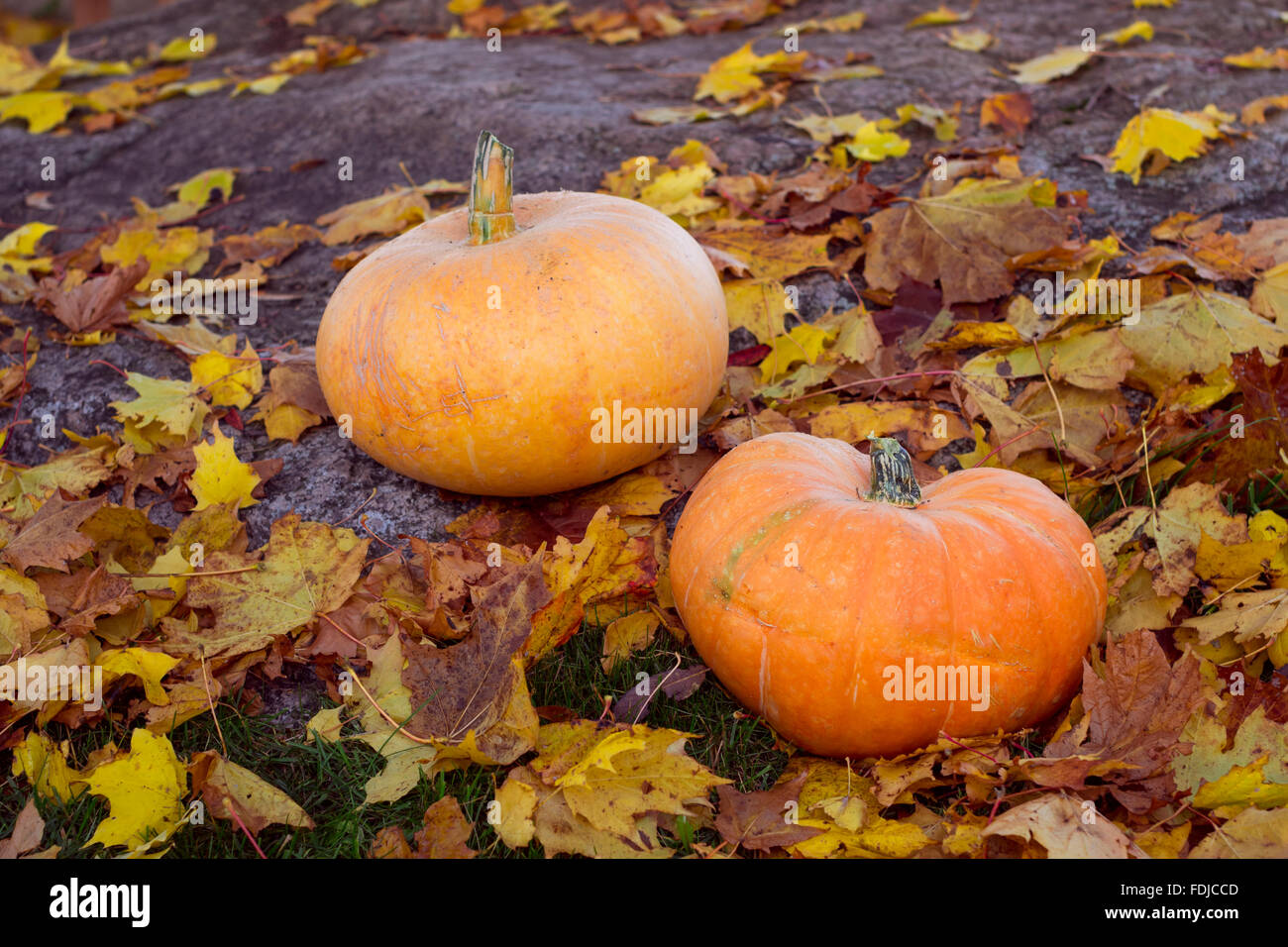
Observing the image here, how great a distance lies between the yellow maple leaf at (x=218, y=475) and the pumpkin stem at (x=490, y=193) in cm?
81

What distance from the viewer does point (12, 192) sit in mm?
4562

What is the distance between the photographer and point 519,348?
7.41 ft

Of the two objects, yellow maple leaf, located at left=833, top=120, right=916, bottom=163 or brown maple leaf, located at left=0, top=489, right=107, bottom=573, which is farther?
yellow maple leaf, located at left=833, top=120, right=916, bottom=163

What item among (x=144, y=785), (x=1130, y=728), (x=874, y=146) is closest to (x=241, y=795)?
(x=144, y=785)

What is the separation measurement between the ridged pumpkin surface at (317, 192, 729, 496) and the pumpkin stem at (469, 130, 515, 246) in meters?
0.05

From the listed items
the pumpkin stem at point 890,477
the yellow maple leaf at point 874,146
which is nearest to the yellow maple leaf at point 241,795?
the pumpkin stem at point 890,477

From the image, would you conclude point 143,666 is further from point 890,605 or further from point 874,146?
point 874,146

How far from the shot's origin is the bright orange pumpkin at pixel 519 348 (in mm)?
2273

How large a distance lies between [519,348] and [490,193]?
465mm

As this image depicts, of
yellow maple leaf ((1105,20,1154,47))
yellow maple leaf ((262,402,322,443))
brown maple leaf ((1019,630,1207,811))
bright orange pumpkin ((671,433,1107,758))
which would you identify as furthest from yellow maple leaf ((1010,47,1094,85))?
yellow maple leaf ((262,402,322,443))

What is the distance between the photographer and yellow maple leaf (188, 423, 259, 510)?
2.51 m

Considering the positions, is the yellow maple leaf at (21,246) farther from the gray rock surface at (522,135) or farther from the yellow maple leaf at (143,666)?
the yellow maple leaf at (143,666)

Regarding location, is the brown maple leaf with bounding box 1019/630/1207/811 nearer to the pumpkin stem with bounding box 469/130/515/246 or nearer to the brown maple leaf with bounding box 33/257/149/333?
the pumpkin stem with bounding box 469/130/515/246

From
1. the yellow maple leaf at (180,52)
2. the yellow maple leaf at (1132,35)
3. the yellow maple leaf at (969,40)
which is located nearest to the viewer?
the yellow maple leaf at (1132,35)
